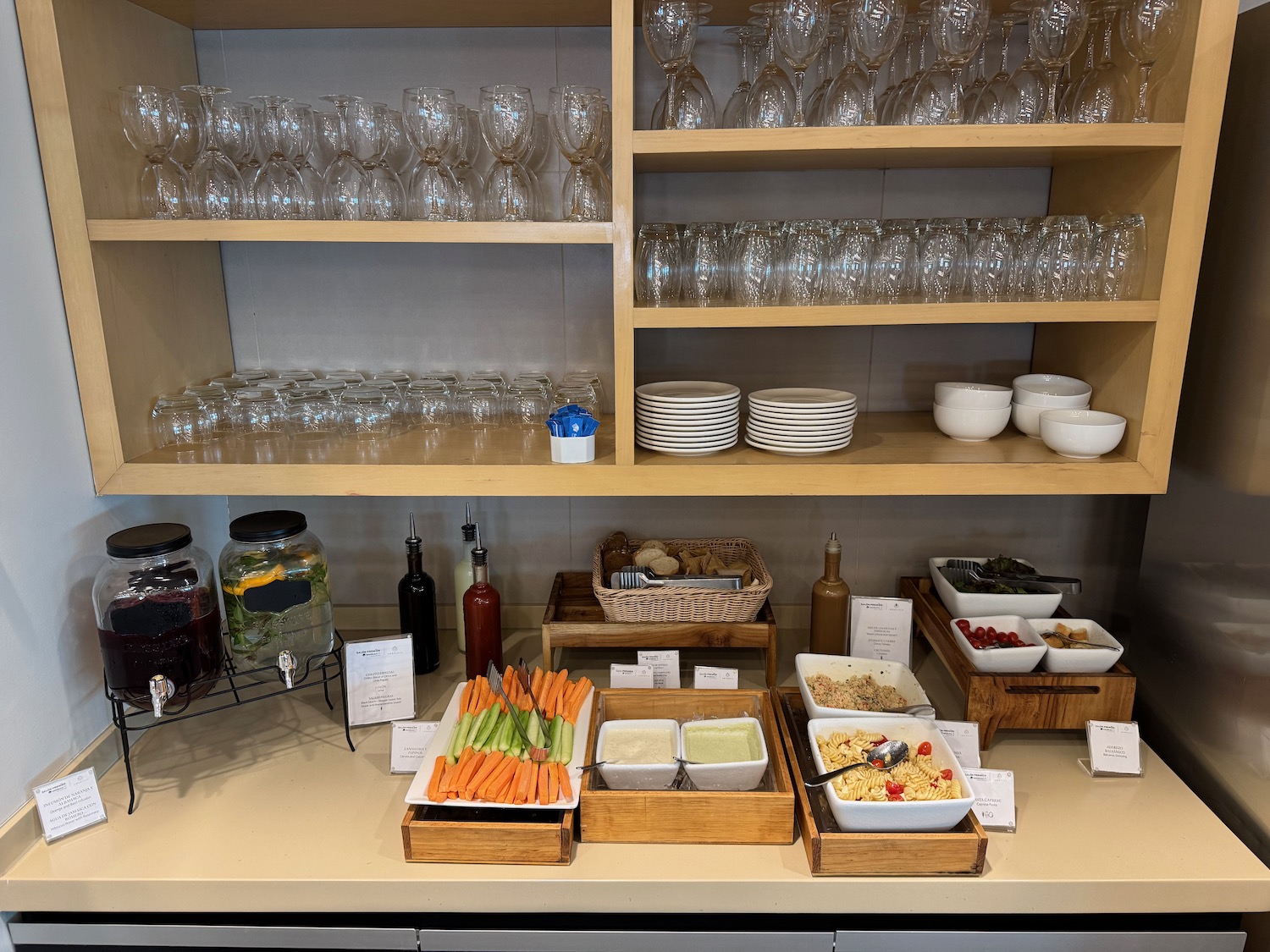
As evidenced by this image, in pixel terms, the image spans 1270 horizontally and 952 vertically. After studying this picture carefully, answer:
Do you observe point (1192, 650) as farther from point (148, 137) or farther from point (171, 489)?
point (148, 137)

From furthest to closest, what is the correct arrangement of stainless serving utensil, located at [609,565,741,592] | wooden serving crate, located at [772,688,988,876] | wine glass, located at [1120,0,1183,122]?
stainless serving utensil, located at [609,565,741,592] → wine glass, located at [1120,0,1183,122] → wooden serving crate, located at [772,688,988,876]

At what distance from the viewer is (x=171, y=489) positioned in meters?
1.62

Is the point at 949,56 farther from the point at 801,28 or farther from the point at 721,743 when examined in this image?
the point at 721,743

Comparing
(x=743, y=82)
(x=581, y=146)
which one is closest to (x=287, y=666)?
(x=581, y=146)

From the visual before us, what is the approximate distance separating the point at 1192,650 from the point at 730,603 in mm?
916

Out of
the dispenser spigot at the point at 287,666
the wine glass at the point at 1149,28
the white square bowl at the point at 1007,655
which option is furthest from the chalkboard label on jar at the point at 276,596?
the wine glass at the point at 1149,28

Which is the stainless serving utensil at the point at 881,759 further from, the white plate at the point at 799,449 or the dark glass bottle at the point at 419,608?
the dark glass bottle at the point at 419,608

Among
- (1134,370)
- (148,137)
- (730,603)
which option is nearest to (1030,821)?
(730,603)

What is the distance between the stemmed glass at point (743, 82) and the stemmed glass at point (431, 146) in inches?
20.7

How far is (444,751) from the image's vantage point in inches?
62.4

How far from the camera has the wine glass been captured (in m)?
1.46

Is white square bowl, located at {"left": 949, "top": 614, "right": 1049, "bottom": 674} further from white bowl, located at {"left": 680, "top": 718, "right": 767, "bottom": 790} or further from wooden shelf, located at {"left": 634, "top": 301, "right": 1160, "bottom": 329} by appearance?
wooden shelf, located at {"left": 634, "top": 301, "right": 1160, "bottom": 329}

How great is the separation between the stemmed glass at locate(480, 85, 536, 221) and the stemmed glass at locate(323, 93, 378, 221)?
224 millimetres

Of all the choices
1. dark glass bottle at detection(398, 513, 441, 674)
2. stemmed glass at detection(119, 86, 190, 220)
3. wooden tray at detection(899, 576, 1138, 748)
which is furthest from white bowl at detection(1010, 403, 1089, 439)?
stemmed glass at detection(119, 86, 190, 220)
